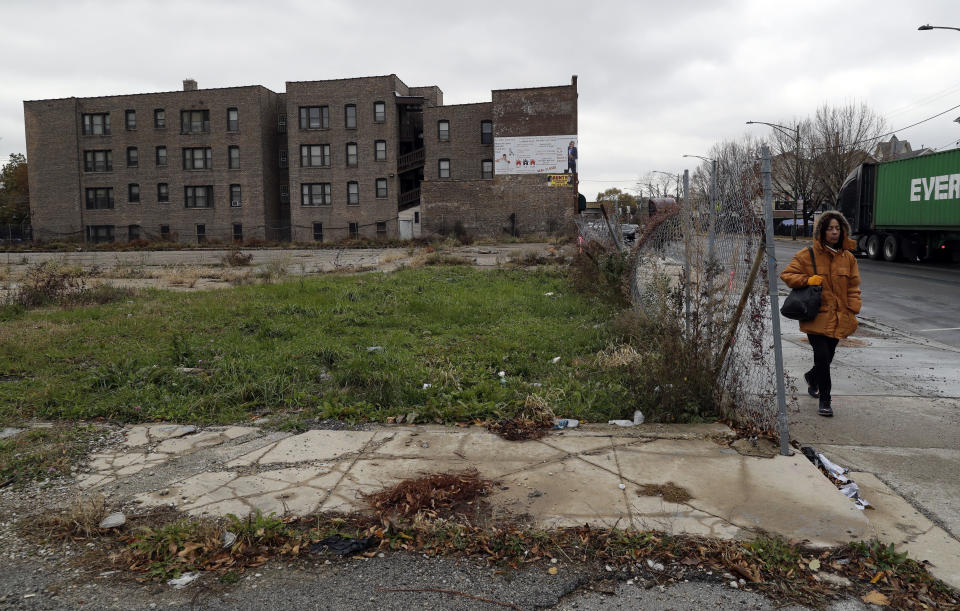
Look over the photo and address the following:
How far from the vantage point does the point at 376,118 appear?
179 ft

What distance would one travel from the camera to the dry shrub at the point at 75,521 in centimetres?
372

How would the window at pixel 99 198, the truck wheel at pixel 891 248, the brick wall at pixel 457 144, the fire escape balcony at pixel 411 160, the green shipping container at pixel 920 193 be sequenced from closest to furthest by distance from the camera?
the green shipping container at pixel 920 193 < the truck wheel at pixel 891 248 < the brick wall at pixel 457 144 < the fire escape balcony at pixel 411 160 < the window at pixel 99 198

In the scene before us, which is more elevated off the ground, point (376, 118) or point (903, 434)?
point (376, 118)

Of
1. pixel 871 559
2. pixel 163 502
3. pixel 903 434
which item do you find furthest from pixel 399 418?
pixel 903 434

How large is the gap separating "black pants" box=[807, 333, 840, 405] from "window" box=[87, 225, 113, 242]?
210ft

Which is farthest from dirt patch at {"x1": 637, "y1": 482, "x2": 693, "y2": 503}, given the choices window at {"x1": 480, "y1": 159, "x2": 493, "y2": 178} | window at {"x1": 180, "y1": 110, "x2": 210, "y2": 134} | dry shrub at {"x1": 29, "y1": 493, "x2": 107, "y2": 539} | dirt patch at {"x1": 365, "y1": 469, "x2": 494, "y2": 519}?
window at {"x1": 180, "y1": 110, "x2": 210, "y2": 134}

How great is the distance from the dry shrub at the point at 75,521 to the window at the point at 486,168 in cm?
5237

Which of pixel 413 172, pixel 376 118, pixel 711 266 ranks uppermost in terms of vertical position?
pixel 376 118

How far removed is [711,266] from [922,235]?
24.7 metres

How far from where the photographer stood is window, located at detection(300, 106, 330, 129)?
180 feet

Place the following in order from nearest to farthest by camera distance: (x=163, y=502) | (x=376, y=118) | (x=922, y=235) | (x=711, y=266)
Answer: (x=163, y=502), (x=711, y=266), (x=922, y=235), (x=376, y=118)

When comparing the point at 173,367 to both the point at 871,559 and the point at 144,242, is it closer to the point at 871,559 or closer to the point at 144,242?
the point at 871,559

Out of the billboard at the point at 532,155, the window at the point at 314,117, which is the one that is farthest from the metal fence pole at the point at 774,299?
the window at the point at 314,117

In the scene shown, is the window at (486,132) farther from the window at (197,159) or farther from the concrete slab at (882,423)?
the concrete slab at (882,423)
